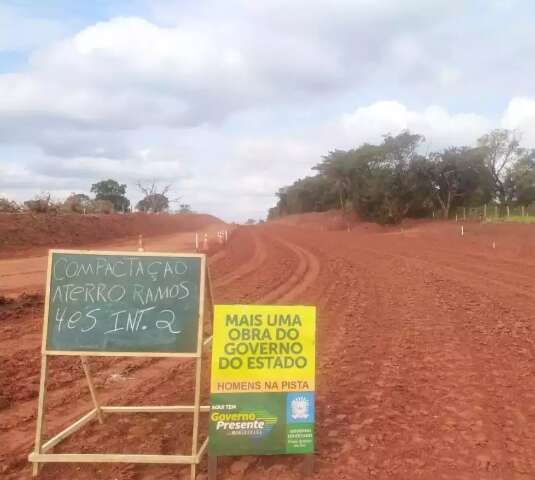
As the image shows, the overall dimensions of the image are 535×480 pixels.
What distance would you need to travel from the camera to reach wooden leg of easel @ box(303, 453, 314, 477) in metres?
4.14

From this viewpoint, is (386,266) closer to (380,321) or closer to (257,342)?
(380,321)

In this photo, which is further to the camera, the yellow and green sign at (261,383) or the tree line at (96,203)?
the tree line at (96,203)

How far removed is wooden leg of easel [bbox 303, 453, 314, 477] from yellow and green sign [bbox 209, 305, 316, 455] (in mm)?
50

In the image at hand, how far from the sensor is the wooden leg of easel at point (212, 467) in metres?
4.09

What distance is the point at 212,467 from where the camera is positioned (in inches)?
162

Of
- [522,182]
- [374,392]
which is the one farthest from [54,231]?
[522,182]

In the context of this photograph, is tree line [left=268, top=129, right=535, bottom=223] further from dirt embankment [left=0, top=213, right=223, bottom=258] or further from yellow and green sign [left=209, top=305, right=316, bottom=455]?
yellow and green sign [left=209, top=305, right=316, bottom=455]

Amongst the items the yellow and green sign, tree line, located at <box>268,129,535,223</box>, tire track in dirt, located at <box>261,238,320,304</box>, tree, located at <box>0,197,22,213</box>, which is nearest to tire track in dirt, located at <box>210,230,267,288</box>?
tire track in dirt, located at <box>261,238,320,304</box>

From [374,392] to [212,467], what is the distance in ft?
7.46

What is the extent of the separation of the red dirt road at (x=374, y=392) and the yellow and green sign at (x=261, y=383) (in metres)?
0.26

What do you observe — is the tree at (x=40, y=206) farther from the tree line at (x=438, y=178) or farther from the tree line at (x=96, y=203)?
the tree line at (x=438, y=178)

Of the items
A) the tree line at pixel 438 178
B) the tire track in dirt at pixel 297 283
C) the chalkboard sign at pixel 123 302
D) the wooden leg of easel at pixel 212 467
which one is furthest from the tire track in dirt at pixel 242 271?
the tree line at pixel 438 178

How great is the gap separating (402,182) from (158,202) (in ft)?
129

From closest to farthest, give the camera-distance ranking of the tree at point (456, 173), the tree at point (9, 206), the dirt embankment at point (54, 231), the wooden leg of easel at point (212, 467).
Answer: the wooden leg of easel at point (212, 467)
the dirt embankment at point (54, 231)
the tree at point (9, 206)
the tree at point (456, 173)
